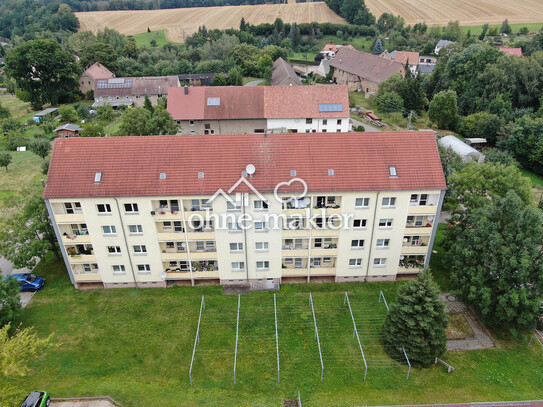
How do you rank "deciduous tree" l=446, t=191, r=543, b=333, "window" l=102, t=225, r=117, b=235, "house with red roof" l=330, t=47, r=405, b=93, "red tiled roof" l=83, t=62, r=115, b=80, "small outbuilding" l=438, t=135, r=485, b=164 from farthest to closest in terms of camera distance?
"red tiled roof" l=83, t=62, r=115, b=80 → "house with red roof" l=330, t=47, r=405, b=93 → "small outbuilding" l=438, t=135, r=485, b=164 → "window" l=102, t=225, r=117, b=235 → "deciduous tree" l=446, t=191, r=543, b=333

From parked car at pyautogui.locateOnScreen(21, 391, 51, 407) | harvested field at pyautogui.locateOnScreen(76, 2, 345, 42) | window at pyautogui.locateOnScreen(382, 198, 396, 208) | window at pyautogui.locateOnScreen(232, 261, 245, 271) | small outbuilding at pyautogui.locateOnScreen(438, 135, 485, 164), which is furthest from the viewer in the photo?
harvested field at pyautogui.locateOnScreen(76, 2, 345, 42)

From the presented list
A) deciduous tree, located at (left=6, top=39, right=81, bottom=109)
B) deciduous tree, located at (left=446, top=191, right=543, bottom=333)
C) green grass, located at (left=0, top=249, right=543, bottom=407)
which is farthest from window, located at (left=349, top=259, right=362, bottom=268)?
deciduous tree, located at (left=6, top=39, right=81, bottom=109)

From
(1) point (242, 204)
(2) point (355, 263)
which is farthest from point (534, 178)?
(1) point (242, 204)

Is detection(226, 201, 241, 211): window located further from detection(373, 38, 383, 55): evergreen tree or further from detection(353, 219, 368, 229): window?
detection(373, 38, 383, 55): evergreen tree

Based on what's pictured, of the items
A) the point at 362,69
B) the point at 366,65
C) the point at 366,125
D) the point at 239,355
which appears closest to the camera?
the point at 239,355

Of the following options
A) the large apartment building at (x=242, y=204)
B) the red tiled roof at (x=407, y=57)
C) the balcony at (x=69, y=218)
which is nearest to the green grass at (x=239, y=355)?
the large apartment building at (x=242, y=204)

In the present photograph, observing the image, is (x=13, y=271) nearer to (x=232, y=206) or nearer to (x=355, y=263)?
(x=232, y=206)
